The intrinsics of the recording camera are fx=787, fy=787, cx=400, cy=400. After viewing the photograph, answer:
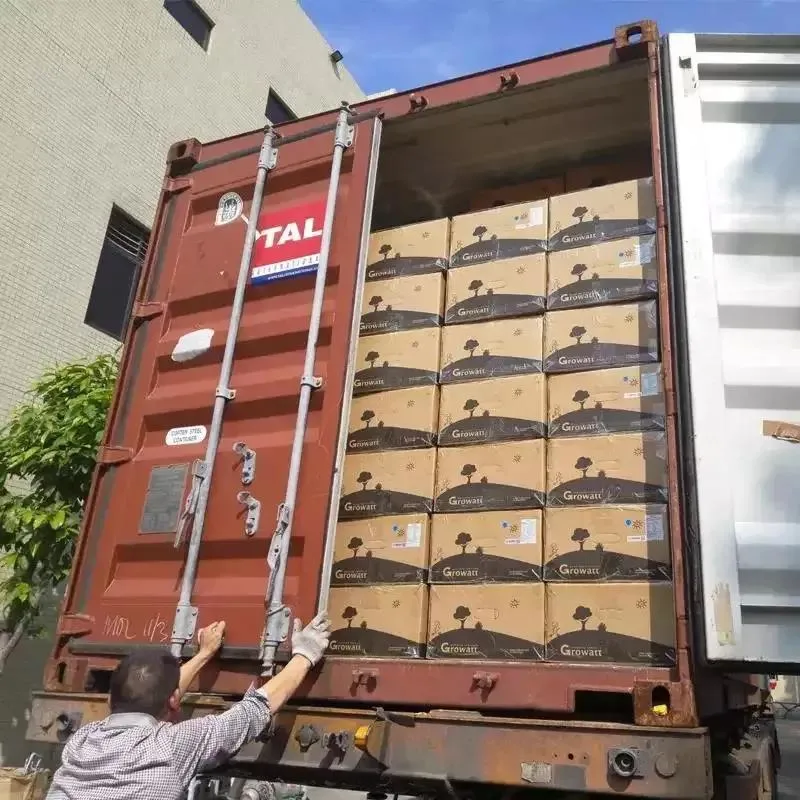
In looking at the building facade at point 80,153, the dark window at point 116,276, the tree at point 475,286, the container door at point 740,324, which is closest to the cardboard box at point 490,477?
the container door at point 740,324

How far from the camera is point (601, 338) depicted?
9.65ft

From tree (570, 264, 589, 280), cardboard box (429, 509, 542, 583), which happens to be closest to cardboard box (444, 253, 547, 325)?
tree (570, 264, 589, 280)

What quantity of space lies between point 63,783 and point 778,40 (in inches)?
135

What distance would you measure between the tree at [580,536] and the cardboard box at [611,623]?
0.45 feet

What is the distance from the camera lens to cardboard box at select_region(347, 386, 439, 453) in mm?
3119

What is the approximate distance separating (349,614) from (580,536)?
929mm

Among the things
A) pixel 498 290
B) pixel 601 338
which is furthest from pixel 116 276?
pixel 601 338

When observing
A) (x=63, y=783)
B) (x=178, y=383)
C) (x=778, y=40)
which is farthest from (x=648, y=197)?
(x=63, y=783)

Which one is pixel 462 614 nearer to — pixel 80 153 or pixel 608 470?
pixel 608 470

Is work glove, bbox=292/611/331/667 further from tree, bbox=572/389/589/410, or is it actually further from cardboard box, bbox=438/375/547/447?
tree, bbox=572/389/589/410

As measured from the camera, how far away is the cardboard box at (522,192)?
379 centimetres

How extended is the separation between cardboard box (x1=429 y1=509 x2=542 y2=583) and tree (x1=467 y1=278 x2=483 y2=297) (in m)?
0.97

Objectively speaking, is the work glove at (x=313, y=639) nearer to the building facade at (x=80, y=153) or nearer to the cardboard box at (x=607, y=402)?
the cardboard box at (x=607, y=402)

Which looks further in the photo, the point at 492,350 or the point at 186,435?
the point at 186,435
